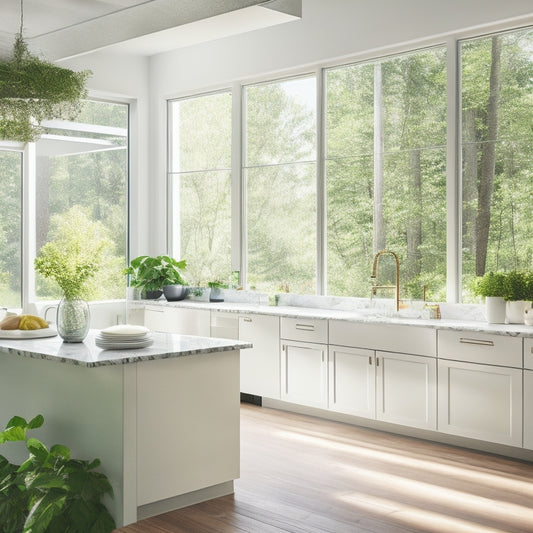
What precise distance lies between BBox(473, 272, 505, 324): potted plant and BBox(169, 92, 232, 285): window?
9.71ft

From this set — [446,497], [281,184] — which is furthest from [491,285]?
[281,184]

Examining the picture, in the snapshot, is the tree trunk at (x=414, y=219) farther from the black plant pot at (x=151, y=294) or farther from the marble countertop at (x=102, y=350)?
the black plant pot at (x=151, y=294)

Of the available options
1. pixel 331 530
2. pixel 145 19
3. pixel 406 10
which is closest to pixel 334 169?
pixel 406 10

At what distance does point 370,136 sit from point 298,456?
281 cm

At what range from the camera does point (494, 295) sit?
5.26 meters

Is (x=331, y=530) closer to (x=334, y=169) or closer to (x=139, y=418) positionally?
(x=139, y=418)

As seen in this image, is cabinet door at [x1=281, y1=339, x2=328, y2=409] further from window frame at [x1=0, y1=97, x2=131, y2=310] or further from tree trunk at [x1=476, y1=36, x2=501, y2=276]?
window frame at [x1=0, y1=97, x2=131, y2=310]

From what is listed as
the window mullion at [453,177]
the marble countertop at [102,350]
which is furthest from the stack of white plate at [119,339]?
the window mullion at [453,177]

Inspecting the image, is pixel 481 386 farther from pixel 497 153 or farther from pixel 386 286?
pixel 497 153

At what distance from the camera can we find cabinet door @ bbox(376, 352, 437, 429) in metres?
5.19

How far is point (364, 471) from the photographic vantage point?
15.1ft

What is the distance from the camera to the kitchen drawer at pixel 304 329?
5859 mm

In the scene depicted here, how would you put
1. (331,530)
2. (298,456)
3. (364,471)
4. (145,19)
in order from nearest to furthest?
1. (331,530)
2. (364,471)
3. (298,456)
4. (145,19)

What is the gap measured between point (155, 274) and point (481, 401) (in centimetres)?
370
